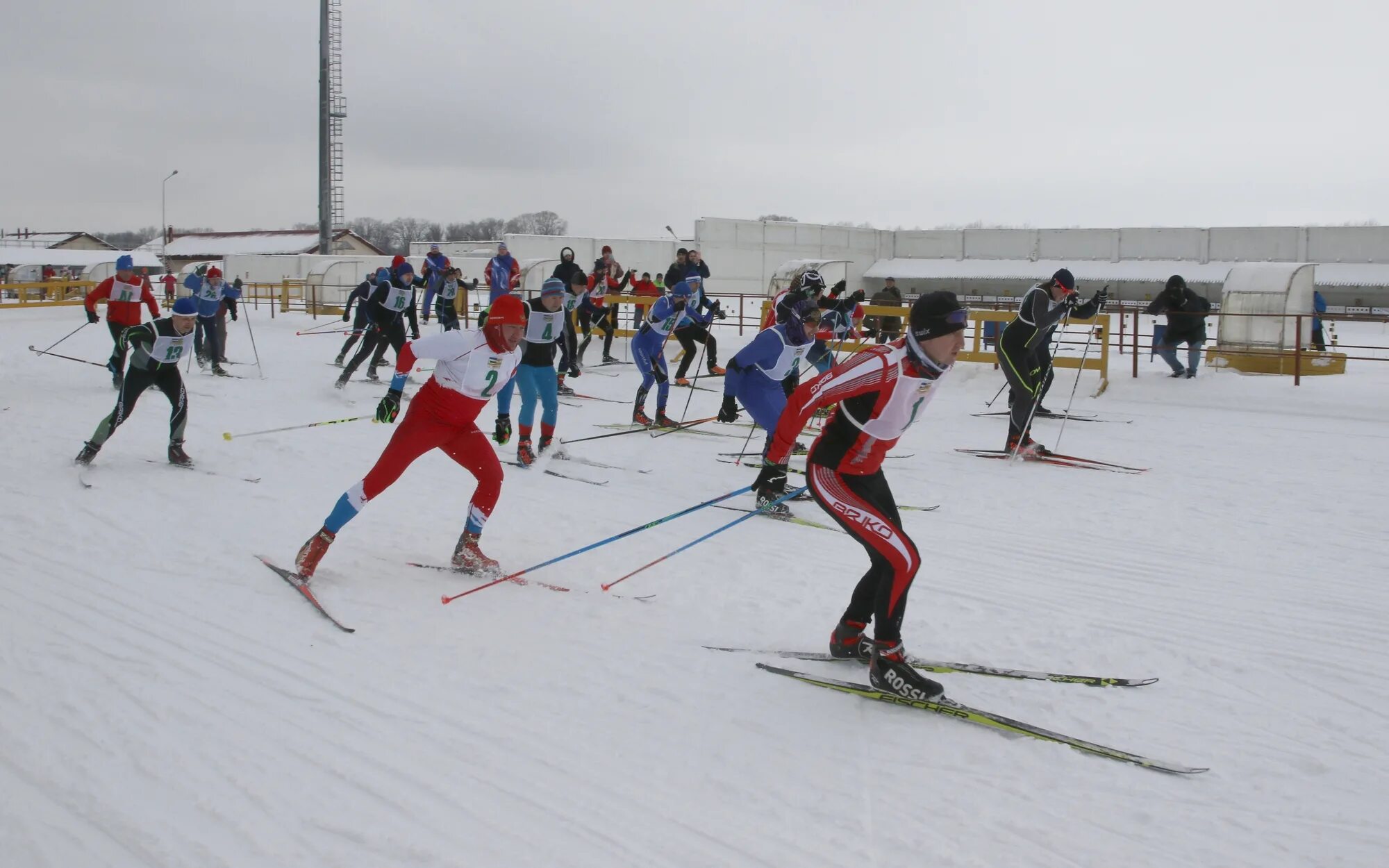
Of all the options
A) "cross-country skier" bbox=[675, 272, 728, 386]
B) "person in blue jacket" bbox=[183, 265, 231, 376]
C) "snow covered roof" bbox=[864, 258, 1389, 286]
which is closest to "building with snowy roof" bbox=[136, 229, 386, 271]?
"snow covered roof" bbox=[864, 258, 1389, 286]

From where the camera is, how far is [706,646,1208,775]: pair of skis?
3965 millimetres

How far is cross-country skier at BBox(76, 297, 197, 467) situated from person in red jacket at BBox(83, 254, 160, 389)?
433cm

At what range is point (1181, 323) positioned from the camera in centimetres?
1555

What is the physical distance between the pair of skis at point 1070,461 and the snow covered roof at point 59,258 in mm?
57627

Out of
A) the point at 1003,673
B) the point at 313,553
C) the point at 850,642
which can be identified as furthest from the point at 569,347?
the point at 1003,673

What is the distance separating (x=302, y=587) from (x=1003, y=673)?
396 cm

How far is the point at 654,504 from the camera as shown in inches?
333

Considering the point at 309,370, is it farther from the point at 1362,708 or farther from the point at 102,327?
the point at 1362,708

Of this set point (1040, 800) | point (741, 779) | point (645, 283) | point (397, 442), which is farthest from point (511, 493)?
point (645, 283)

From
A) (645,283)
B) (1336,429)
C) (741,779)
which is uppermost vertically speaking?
(645,283)

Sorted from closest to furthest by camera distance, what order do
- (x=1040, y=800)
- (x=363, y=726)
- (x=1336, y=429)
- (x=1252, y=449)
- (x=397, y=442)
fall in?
1. (x=1040, y=800)
2. (x=363, y=726)
3. (x=397, y=442)
4. (x=1252, y=449)
5. (x=1336, y=429)

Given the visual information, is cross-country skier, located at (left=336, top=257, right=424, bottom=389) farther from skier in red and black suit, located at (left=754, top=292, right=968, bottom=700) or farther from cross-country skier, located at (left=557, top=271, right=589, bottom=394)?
skier in red and black suit, located at (left=754, top=292, right=968, bottom=700)

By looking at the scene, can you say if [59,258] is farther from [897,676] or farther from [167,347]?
[897,676]

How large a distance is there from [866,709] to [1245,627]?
8.18ft
